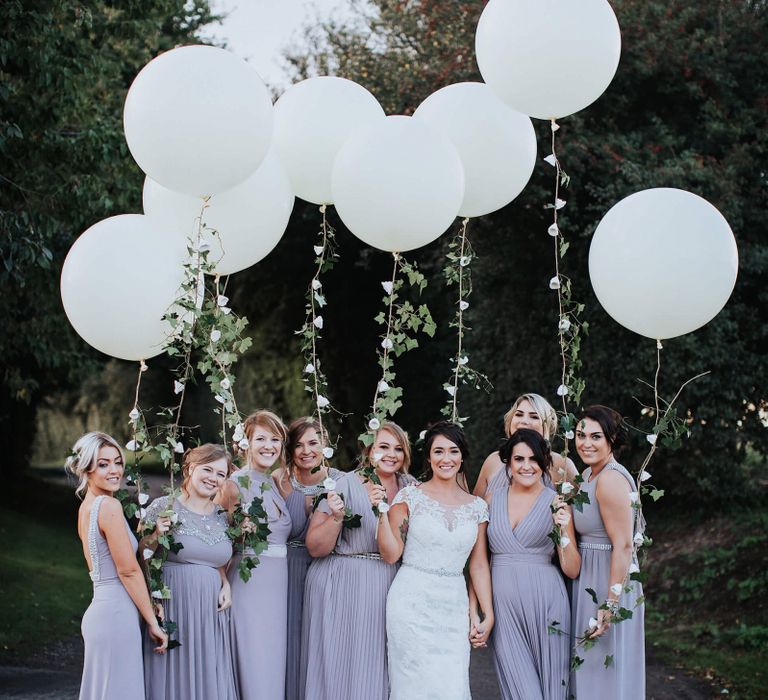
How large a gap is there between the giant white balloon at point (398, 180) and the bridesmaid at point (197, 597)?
1.27 m

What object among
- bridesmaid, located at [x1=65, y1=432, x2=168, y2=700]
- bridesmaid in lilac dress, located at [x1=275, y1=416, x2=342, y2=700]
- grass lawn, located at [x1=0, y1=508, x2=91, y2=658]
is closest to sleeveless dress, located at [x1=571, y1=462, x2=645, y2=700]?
bridesmaid in lilac dress, located at [x1=275, y1=416, x2=342, y2=700]

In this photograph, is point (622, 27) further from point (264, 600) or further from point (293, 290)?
point (264, 600)

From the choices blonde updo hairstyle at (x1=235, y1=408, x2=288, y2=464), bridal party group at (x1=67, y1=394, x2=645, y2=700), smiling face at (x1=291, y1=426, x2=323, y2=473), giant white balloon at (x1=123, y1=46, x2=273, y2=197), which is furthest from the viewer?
smiling face at (x1=291, y1=426, x2=323, y2=473)

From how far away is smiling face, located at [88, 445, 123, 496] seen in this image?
13.8 ft

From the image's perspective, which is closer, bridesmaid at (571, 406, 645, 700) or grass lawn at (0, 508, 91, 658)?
bridesmaid at (571, 406, 645, 700)

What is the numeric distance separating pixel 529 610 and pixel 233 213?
2258mm

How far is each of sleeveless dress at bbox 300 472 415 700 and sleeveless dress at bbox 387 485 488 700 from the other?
3.0 inches

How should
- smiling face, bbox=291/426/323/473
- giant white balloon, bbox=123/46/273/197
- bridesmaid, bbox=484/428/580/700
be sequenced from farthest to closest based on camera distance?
smiling face, bbox=291/426/323/473 → bridesmaid, bbox=484/428/580/700 → giant white balloon, bbox=123/46/273/197

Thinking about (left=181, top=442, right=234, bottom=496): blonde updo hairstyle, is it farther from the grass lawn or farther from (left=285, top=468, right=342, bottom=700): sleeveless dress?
the grass lawn

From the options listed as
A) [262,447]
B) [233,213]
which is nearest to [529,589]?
[262,447]

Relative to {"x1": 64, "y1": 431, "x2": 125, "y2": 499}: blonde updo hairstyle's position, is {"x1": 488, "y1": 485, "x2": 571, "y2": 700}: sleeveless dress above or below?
below

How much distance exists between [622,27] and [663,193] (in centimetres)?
581

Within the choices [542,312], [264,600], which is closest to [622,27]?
[542,312]

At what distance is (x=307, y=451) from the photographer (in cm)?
483
